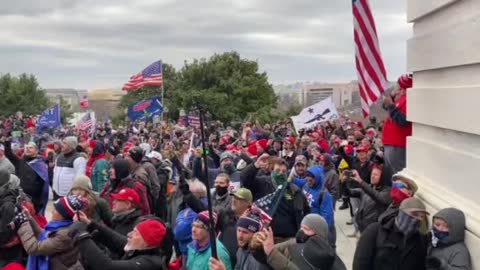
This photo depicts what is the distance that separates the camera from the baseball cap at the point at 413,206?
452 cm

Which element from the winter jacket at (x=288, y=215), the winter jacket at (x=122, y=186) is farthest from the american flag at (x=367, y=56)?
the winter jacket at (x=122, y=186)

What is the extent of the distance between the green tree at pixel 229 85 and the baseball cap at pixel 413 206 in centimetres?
3806

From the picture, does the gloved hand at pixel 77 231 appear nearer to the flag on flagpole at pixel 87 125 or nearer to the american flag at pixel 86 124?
the flag on flagpole at pixel 87 125

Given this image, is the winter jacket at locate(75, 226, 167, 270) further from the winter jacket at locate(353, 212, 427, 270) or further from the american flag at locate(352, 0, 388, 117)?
the american flag at locate(352, 0, 388, 117)

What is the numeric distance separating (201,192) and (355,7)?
8.31 feet

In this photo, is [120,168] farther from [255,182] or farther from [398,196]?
[398,196]

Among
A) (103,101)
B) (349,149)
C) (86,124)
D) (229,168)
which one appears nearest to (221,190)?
(229,168)

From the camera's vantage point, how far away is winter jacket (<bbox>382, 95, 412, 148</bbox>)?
5984 mm

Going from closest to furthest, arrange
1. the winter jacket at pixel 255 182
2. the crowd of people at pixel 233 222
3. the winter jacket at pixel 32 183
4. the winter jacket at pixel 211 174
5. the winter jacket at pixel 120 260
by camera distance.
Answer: the crowd of people at pixel 233 222 → the winter jacket at pixel 120 260 → the winter jacket at pixel 255 182 → the winter jacket at pixel 211 174 → the winter jacket at pixel 32 183

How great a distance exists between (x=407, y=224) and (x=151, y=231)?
1.88 meters

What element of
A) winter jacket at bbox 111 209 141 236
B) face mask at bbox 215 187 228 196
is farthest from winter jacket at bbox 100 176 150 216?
winter jacket at bbox 111 209 141 236

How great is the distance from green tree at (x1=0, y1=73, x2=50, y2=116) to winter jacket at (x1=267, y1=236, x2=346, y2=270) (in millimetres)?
62295

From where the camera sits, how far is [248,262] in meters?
4.60

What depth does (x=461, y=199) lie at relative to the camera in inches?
165
